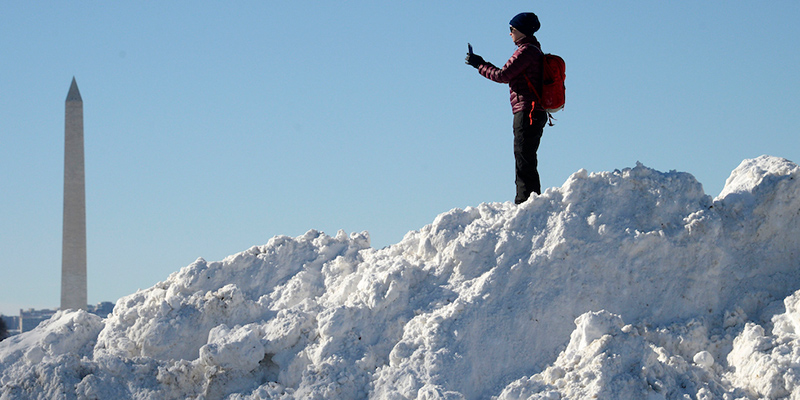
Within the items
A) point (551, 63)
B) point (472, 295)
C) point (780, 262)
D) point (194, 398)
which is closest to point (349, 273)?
point (472, 295)

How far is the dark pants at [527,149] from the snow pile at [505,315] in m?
0.35

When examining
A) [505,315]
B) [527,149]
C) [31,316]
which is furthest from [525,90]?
[31,316]

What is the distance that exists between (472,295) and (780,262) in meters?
2.66

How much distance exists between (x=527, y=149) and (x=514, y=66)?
75 centimetres

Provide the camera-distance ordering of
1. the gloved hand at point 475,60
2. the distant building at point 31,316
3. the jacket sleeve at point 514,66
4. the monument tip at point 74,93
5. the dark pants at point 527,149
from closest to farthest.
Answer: the jacket sleeve at point 514,66, the dark pants at point 527,149, the gloved hand at point 475,60, the monument tip at point 74,93, the distant building at point 31,316

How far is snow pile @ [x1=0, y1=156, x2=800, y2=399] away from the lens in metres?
6.57

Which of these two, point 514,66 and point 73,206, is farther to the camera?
point 73,206

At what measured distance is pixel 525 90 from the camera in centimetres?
817

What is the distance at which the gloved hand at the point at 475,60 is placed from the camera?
8336 mm

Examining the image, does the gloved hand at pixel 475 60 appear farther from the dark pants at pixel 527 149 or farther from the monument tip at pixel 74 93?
the monument tip at pixel 74 93

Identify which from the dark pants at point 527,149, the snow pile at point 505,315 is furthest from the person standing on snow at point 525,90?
the snow pile at point 505,315

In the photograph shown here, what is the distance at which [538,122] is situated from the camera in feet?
26.7

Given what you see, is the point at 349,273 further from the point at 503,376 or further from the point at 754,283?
the point at 754,283

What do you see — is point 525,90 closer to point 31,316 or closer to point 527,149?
point 527,149
